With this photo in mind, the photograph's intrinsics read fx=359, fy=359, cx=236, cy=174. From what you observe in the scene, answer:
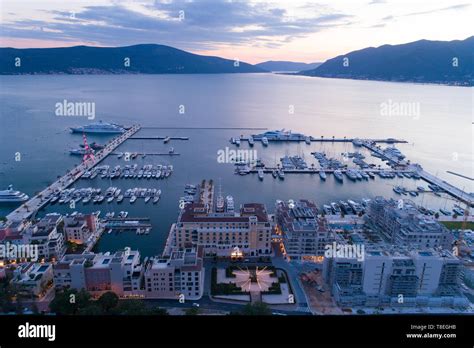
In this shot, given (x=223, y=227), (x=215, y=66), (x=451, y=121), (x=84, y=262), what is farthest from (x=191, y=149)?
(x=215, y=66)

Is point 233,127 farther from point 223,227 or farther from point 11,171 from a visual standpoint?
point 223,227

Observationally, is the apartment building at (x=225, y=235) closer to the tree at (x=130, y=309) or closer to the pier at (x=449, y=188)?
the tree at (x=130, y=309)

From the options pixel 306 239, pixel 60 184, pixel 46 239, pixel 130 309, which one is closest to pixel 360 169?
pixel 306 239

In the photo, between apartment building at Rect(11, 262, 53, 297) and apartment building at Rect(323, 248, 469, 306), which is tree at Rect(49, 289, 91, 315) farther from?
apartment building at Rect(323, 248, 469, 306)

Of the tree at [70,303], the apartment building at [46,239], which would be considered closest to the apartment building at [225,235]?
the apartment building at [46,239]

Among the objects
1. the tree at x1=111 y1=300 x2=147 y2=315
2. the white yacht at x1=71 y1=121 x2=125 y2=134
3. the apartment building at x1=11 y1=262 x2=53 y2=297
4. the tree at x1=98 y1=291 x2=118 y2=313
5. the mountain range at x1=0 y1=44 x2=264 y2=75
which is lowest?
the apartment building at x1=11 y1=262 x2=53 y2=297

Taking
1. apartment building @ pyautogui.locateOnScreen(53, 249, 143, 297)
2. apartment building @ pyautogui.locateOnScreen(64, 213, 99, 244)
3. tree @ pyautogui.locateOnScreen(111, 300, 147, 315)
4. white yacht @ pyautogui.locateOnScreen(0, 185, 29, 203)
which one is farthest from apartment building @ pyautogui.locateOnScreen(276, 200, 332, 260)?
white yacht @ pyautogui.locateOnScreen(0, 185, 29, 203)
